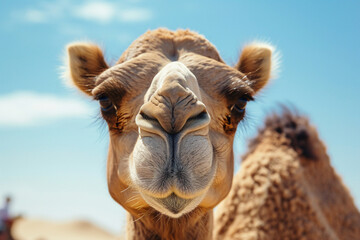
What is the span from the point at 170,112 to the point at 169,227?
4.69 feet

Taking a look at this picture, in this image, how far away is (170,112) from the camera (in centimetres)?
285

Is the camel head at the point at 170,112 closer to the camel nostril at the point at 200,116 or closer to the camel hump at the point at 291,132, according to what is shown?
the camel nostril at the point at 200,116

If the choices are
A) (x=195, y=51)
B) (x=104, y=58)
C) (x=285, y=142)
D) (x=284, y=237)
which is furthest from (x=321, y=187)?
(x=104, y=58)

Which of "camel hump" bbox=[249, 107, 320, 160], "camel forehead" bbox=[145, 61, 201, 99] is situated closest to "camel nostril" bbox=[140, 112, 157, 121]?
"camel forehead" bbox=[145, 61, 201, 99]

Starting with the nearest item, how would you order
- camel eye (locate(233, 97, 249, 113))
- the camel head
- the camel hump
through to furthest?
the camel head < camel eye (locate(233, 97, 249, 113)) < the camel hump

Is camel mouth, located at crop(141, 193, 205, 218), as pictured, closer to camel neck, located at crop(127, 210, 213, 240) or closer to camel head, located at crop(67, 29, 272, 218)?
camel head, located at crop(67, 29, 272, 218)

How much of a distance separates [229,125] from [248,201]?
1899 millimetres

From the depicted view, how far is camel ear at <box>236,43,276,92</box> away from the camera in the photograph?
4.72m

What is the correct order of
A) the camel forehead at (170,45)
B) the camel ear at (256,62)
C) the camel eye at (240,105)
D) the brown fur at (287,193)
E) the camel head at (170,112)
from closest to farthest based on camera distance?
1. the camel head at (170,112)
2. the camel eye at (240,105)
3. the camel forehead at (170,45)
4. the camel ear at (256,62)
5. the brown fur at (287,193)

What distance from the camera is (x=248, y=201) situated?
17.6 ft

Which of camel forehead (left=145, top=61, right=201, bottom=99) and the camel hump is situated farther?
the camel hump

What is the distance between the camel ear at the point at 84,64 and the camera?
459cm

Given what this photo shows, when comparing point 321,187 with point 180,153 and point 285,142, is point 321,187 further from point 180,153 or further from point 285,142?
point 180,153

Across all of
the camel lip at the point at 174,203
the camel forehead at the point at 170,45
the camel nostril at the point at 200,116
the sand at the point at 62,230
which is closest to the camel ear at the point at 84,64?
the camel forehead at the point at 170,45
